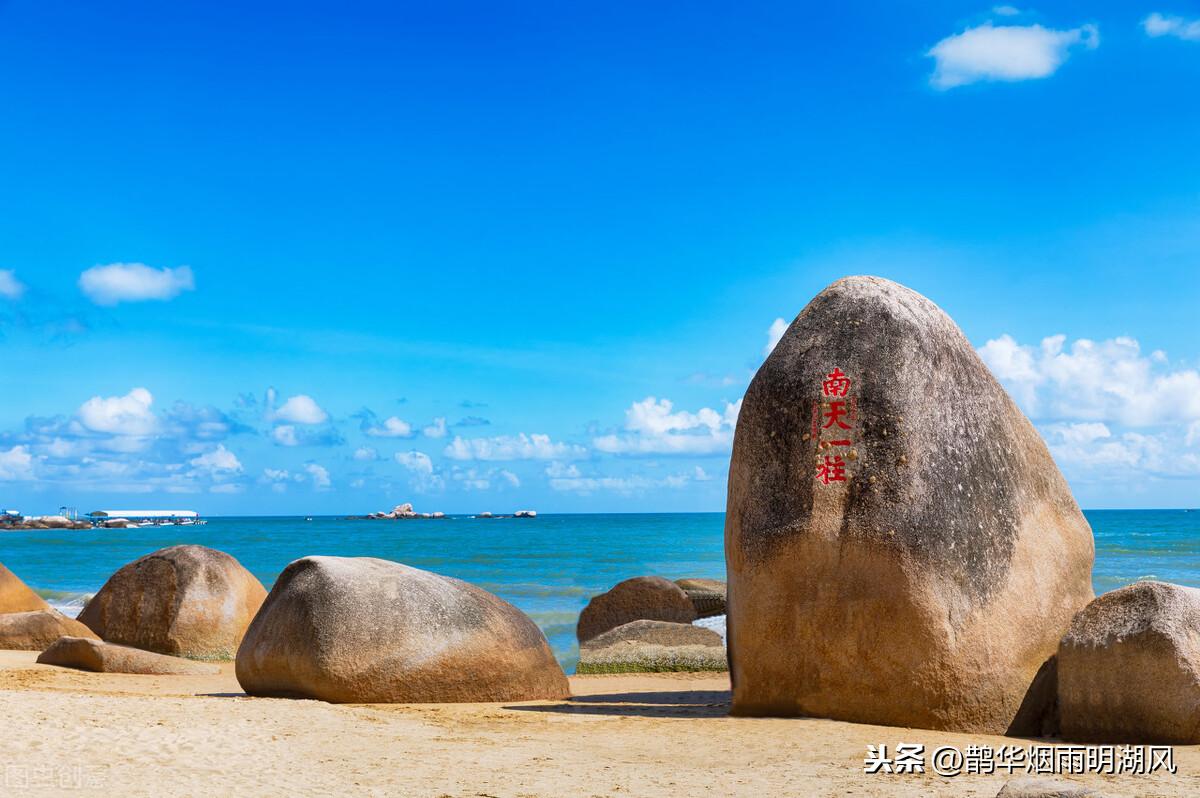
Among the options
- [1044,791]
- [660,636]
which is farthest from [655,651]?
[1044,791]

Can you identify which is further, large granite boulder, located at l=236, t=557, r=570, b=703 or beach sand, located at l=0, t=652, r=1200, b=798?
large granite boulder, located at l=236, t=557, r=570, b=703

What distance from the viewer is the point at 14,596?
1894 cm

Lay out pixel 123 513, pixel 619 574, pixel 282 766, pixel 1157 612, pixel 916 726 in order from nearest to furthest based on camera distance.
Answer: pixel 282 766, pixel 1157 612, pixel 916 726, pixel 619 574, pixel 123 513

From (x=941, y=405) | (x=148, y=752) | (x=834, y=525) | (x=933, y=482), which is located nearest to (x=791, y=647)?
(x=834, y=525)

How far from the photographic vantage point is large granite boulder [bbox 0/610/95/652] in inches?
608

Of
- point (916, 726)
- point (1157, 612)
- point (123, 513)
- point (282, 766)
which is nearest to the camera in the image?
point (282, 766)

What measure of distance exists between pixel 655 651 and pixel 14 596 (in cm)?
1139

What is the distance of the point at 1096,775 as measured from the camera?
728 centimetres

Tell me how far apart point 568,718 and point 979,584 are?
357 cm

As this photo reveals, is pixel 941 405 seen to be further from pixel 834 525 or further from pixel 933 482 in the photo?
pixel 834 525

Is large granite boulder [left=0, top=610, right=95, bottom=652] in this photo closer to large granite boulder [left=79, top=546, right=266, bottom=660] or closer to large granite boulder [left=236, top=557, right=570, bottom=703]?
large granite boulder [left=79, top=546, right=266, bottom=660]

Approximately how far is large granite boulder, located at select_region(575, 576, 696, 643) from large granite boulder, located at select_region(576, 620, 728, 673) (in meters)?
2.93

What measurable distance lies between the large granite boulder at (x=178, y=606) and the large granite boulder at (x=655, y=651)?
5.15 metres

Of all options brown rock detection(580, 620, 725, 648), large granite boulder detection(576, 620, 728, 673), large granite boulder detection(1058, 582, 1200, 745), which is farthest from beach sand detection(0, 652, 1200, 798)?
brown rock detection(580, 620, 725, 648)
